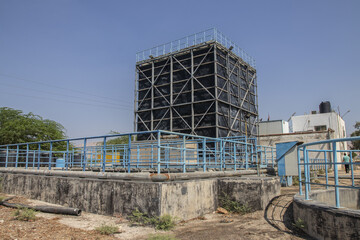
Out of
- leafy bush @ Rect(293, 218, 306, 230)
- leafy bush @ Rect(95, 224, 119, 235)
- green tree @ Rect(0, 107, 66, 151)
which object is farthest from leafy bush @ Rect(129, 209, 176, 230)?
green tree @ Rect(0, 107, 66, 151)

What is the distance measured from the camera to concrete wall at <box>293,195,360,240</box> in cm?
448

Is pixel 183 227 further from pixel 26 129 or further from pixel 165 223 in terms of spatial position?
pixel 26 129

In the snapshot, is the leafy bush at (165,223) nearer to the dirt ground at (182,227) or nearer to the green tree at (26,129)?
the dirt ground at (182,227)

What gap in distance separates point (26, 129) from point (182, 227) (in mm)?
21375

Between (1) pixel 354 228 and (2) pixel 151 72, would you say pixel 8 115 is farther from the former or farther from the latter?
(1) pixel 354 228

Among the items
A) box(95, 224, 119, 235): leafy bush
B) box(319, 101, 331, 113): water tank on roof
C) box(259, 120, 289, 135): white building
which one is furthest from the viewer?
box(319, 101, 331, 113): water tank on roof

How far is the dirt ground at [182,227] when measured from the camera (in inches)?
225

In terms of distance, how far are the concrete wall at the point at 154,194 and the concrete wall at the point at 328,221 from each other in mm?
2210

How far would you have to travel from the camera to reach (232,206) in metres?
8.04

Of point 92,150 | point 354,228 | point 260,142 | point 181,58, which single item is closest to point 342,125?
point 260,142

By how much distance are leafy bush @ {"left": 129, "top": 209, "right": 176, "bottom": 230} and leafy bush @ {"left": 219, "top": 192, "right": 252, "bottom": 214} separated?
2180 millimetres

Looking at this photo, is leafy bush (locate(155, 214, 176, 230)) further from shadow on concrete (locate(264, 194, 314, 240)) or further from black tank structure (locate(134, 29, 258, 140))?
black tank structure (locate(134, 29, 258, 140))

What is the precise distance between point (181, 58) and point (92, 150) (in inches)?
552

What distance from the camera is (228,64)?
2398 centimetres
